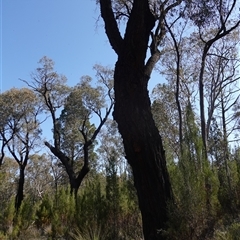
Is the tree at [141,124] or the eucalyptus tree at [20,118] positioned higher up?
the eucalyptus tree at [20,118]

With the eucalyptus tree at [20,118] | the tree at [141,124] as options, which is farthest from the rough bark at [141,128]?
the eucalyptus tree at [20,118]

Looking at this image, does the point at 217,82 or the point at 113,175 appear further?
the point at 217,82

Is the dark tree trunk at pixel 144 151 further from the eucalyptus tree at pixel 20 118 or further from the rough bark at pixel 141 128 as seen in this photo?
the eucalyptus tree at pixel 20 118

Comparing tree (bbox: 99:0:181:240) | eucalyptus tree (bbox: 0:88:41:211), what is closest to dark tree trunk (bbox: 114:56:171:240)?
tree (bbox: 99:0:181:240)

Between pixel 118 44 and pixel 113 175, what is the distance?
2.62 m

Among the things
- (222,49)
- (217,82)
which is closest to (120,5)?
(222,49)

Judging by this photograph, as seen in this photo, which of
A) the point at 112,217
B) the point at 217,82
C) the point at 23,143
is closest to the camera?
the point at 112,217

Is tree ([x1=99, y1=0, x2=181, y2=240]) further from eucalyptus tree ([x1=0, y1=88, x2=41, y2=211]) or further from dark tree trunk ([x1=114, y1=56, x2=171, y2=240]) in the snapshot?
eucalyptus tree ([x1=0, y1=88, x2=41, y2=211])

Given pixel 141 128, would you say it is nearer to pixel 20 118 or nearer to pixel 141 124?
pixel 141 124

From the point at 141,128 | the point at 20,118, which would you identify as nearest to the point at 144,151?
the point at 141,128

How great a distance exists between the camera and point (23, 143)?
64.8 feet

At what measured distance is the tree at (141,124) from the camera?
13.9 feet

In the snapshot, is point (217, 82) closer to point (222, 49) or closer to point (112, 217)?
point (222, 49)

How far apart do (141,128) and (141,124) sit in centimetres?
6
